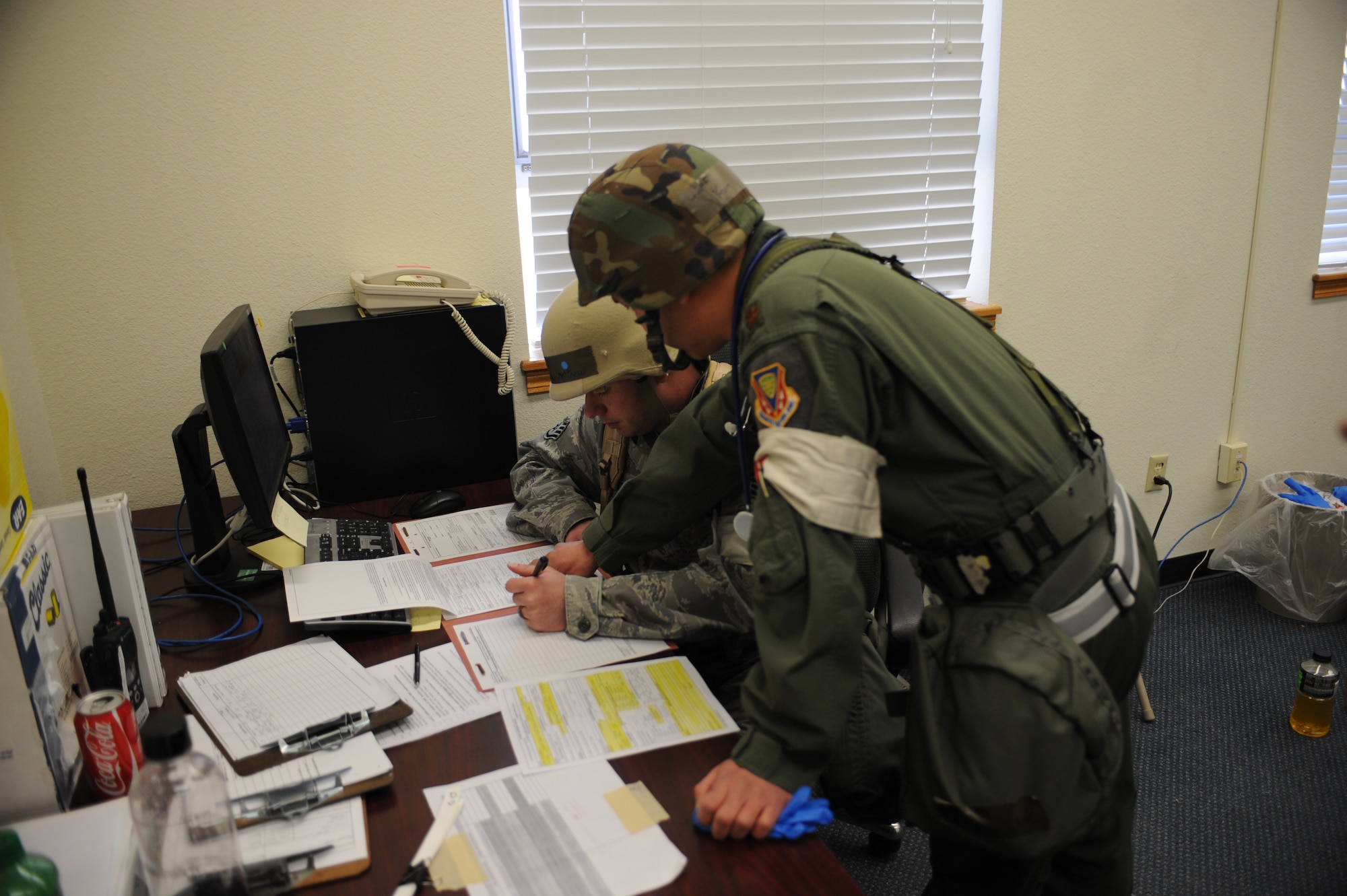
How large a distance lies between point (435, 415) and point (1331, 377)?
3.09m

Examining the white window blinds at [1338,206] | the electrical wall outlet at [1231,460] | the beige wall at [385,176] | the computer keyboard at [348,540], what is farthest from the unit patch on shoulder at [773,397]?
the white window blinds at [1338,206]

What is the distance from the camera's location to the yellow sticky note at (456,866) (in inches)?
36.0

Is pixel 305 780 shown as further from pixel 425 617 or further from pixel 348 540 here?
pixel 348 540

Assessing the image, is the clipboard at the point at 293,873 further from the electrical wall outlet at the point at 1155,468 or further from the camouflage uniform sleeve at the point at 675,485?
the electrical wall outlet at the point at 1155,468

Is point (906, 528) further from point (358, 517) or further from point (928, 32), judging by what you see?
point (928, 32)

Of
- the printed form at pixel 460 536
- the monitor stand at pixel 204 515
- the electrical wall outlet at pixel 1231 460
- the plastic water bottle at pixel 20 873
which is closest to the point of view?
the plastic water bottle at pixel 20 873

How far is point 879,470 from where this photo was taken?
3.58ft

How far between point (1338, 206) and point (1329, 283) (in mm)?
273

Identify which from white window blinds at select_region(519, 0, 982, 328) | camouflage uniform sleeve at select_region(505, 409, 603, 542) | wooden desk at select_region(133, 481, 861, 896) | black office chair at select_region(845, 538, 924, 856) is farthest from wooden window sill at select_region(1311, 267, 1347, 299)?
wooden desk at select_region(133, 481, 861, 896)

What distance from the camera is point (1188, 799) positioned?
2.18m

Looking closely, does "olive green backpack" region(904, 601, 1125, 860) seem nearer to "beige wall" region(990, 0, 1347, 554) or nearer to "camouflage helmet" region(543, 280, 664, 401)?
"camouflage helmet" region(543, 280, 664, 401)

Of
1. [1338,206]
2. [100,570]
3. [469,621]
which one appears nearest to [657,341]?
[469,621]

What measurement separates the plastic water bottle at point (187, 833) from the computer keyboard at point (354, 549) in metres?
0.51

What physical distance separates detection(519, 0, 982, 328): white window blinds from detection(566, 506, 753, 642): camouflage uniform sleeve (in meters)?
1.12
